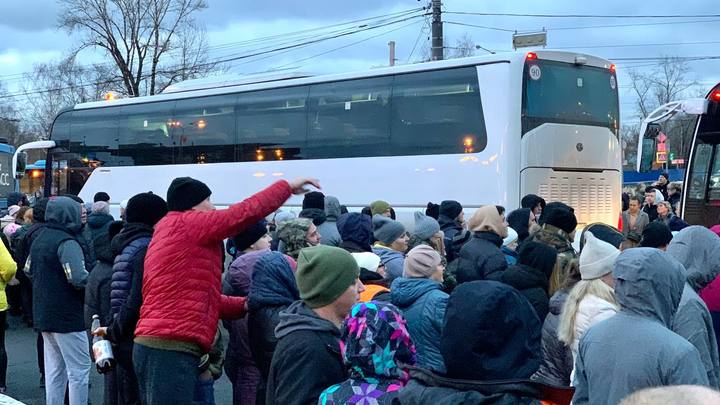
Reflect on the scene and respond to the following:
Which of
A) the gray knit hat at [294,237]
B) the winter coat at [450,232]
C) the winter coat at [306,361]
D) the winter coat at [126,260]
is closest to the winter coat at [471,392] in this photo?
the winter coat at [306,361]

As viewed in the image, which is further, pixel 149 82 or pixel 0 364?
pixel 149 82

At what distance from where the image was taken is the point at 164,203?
211 inches

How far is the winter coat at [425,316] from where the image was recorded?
162 inches

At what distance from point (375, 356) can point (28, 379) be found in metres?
7.04

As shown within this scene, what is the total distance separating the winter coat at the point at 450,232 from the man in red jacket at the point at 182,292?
4.43 metres

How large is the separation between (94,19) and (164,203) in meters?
36.5

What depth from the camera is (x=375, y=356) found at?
→ 10.1 ft

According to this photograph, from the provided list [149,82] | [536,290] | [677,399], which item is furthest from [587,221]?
[149,82]

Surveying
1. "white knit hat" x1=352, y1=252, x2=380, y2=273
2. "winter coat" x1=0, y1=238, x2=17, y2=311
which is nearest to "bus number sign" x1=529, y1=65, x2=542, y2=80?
"white knit hat" x1=352, y1=252, x2=380, y2=273

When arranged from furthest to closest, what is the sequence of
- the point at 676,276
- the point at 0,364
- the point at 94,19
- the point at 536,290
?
the point at 94,19
the point at 0,364
the point at 536,290
the point at 676,276

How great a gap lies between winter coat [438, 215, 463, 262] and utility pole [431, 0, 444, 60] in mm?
15854

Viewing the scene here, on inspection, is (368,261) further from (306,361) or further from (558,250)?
(306,361)

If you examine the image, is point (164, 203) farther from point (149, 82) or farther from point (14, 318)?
point (149, 82)

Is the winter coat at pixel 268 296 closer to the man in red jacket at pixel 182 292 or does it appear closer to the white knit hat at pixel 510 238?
the man in red jacket at pixel 182 292
